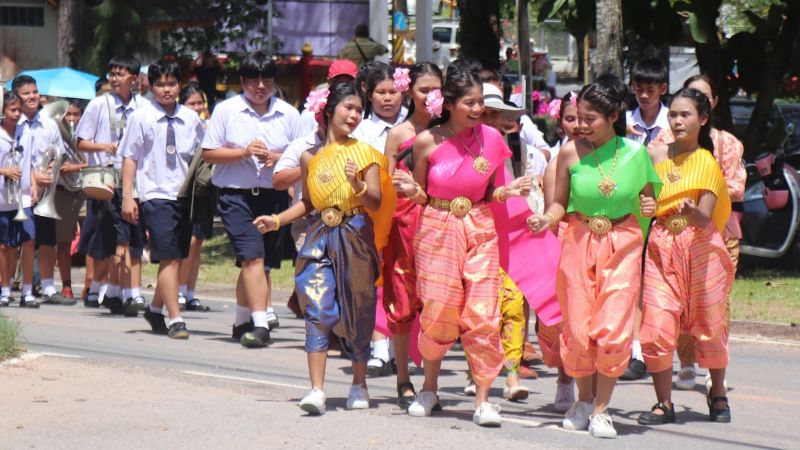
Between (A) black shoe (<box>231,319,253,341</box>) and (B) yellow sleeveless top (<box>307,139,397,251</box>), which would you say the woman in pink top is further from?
(A) black shoe (<box>231,319,253,341</box>)

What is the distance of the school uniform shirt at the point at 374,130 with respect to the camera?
9211 mm

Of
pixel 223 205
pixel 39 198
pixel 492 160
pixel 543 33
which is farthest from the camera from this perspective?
pixel 543 33

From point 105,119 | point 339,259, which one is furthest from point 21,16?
point 339,259

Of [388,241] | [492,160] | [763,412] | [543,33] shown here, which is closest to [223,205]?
[388,241]

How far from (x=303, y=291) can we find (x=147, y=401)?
105cm

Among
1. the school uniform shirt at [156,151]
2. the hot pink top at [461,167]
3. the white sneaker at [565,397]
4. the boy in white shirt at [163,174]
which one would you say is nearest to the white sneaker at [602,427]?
the white sneaker at [565,397]

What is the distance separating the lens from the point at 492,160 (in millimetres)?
7383

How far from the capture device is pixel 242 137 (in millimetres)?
10297

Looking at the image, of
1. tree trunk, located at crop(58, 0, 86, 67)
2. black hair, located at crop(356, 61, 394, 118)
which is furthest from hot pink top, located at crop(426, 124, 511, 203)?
tree trunk, located at crop(58, 0, 86, 67)

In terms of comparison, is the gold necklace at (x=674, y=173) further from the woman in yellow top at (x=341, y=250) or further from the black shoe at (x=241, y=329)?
the black shoe at (x=241, y=329)

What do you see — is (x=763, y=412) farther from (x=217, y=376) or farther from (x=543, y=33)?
(x=543, y=33)

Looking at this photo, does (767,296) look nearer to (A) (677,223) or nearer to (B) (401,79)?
(B) (401,79)

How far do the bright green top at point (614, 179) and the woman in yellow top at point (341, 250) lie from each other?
3.58ft

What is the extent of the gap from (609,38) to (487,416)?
27.3ft
